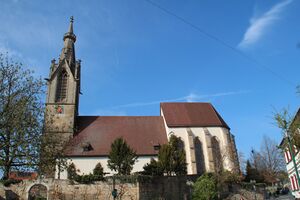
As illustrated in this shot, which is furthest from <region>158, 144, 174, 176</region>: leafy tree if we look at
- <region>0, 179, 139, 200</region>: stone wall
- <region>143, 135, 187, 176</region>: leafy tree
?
<region>0, 179, 139, 200</region>: stone wall

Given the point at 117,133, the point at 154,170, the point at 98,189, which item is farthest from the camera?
the point at 117,133

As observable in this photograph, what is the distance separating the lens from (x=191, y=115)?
1401 inches

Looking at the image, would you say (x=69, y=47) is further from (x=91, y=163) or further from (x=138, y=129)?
(x=91, y=163)

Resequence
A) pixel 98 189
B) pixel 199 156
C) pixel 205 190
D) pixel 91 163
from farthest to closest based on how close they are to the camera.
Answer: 1. pixel 199 156
2. pixel 91 163
3. pixel 205 190
4. pixel 98 189

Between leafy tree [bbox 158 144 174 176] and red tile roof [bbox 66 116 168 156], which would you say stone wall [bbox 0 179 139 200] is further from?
red tile roof [bbox 66 116 168 156]

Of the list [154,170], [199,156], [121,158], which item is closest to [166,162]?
[154,170]

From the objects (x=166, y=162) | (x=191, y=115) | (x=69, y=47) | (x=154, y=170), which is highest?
(x=69, y=47)

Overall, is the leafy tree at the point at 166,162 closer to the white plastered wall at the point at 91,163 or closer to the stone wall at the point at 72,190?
the white plastered wall at the point at 91,163

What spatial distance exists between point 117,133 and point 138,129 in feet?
9.54

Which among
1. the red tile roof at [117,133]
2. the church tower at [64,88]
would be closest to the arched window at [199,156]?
the red tile roof at [117,133]

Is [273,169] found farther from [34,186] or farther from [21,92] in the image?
[21,92]

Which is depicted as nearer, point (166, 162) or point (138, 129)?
point (166, 162)

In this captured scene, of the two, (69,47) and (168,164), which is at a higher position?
(69,47)

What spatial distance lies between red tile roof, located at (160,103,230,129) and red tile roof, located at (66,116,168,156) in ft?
5.63
